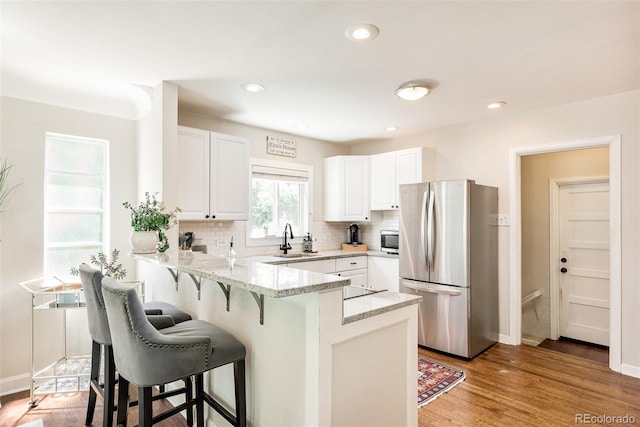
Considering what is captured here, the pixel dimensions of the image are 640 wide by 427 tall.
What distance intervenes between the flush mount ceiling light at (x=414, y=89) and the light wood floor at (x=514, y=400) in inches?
98.6

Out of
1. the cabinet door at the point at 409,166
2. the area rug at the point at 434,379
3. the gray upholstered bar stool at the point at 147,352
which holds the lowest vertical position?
the area rug at the point at 434,379

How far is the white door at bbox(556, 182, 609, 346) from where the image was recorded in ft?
13.2

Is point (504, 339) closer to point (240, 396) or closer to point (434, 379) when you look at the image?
point (434, 379)

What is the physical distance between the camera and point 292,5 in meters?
1.85

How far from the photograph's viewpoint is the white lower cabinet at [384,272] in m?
4.33

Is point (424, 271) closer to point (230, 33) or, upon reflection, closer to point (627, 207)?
point (627, 207)

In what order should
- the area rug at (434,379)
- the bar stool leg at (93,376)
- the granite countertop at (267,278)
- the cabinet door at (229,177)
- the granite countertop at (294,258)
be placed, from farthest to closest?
the granite countertop at (294,258), the cabinet door at (229,177), the area rug at (434,379), the bar stool leg at (93,376), the granite countertop at (267,278)

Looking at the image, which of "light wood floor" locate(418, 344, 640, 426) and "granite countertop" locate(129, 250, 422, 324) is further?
"light wood floor" locate(418, 344, 640, 426)

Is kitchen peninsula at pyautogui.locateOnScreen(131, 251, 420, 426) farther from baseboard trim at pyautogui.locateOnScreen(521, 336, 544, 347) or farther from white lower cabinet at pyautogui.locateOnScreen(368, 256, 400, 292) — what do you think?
baseboard trim at pyautogui.locateOnScreen(521, 336, 544, 347)

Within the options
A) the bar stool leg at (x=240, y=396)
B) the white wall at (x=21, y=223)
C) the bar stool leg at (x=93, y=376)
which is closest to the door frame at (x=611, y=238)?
the bar stool leg at (x=240, y=396)

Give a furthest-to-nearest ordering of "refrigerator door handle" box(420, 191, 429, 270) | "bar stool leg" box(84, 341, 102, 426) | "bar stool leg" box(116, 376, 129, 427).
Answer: "refrigerator door handle" box(420, 191, 429, 270) → "bar stool leg" box(84, 341, 102, 426) → "bar stool leg" box(116, 376, 129, 427)

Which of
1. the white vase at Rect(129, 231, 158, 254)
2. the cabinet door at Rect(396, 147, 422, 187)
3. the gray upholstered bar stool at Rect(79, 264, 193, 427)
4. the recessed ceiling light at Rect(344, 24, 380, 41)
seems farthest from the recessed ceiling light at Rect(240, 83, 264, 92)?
the cabinet door at Rect(396, 147, 422, 187)

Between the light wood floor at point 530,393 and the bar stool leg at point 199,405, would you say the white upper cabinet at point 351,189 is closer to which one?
the light wood floor at point 530,393

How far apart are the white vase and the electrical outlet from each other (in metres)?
3.61
